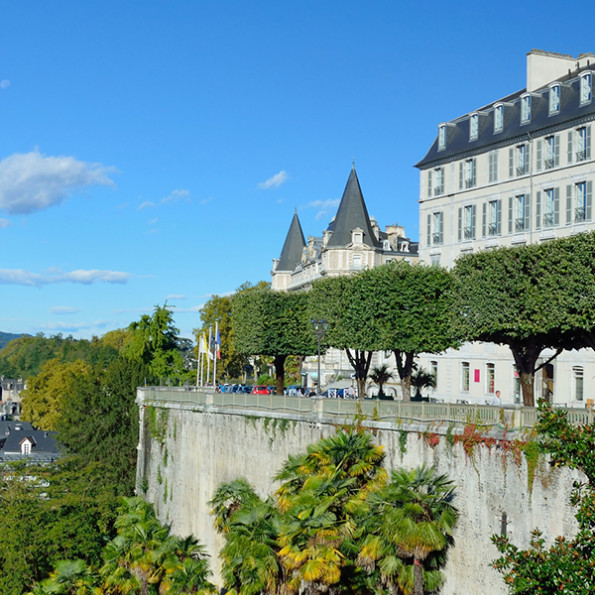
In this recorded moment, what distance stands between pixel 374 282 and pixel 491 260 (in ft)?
25.7

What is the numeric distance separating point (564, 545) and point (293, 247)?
9621 centimetres

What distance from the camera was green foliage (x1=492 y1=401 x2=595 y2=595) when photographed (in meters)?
15.8

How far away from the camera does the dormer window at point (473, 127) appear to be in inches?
2047

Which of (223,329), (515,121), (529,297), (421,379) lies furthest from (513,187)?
(223,329)

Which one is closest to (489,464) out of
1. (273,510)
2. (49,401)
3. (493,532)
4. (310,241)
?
(493,532)

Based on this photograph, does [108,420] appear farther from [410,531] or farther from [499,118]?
[410,531]

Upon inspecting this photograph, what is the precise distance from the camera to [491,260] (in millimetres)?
31859

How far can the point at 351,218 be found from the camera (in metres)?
87.7

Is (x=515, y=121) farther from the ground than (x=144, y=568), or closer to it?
farther from the ground

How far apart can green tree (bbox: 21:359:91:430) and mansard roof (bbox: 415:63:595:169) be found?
4757 centimetres

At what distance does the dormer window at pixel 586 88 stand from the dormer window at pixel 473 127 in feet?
27.7

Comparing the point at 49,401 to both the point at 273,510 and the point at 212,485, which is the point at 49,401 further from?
the point at 273,510

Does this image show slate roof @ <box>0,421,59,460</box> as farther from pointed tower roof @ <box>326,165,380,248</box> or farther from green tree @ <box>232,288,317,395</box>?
green tree @ <box>232,288,317,395</box>

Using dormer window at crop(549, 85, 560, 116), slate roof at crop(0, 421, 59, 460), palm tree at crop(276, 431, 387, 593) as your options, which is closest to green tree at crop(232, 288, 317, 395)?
dormer window at crop(549, 85, 560, 116)
